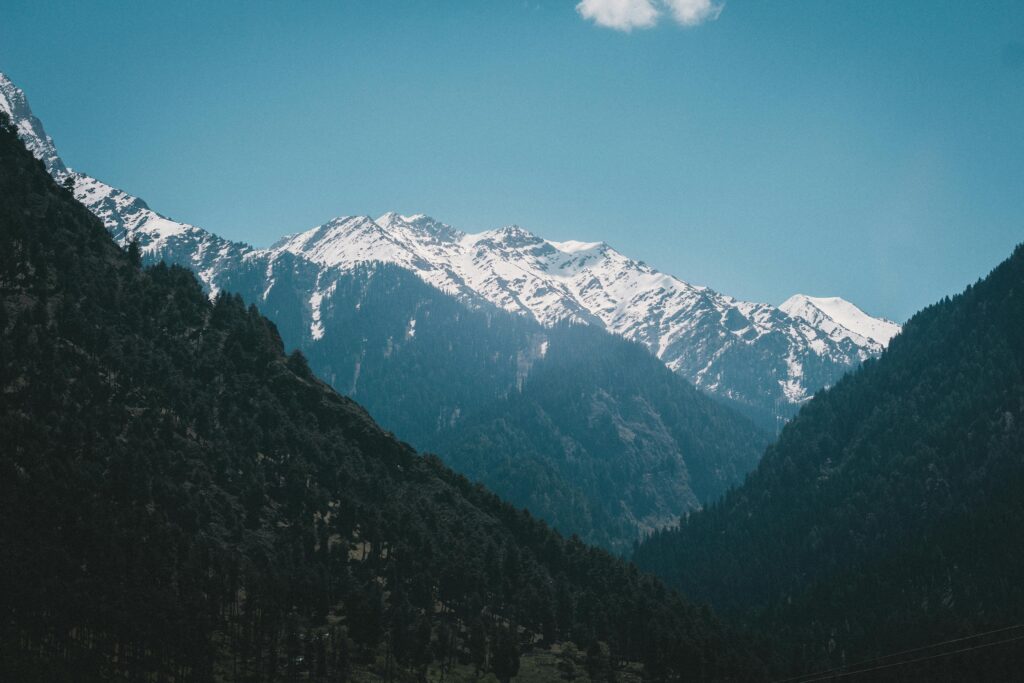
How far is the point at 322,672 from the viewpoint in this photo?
170500mm

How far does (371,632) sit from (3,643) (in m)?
67.1

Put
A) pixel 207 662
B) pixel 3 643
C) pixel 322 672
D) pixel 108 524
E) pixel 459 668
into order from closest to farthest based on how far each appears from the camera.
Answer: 1. pixel 3 643
2. pixel 207 662
3. pixel 322 672
4. pixel 108 524
5. pixel 459 668

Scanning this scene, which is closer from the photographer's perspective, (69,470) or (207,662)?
(207,662)

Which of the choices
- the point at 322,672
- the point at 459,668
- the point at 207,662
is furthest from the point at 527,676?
the point at 207,662

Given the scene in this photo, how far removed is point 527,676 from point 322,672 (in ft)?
159

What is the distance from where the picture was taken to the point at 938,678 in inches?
7859

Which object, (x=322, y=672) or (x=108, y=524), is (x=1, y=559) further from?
(x=322, y=672)

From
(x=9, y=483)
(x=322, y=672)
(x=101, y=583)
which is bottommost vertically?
(x=322, y=672)

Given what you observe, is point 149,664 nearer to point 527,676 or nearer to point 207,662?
point 207,662

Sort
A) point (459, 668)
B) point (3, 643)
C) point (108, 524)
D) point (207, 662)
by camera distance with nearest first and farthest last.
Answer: point (3, 643) → point (207, 662) → point (108, 524) → point (459, 668)

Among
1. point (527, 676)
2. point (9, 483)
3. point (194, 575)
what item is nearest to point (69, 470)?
point (9, 483)

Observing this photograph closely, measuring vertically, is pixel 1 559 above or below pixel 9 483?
below

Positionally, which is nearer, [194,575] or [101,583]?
[101,583]

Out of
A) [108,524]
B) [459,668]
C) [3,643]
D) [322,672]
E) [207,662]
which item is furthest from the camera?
[459,668]
